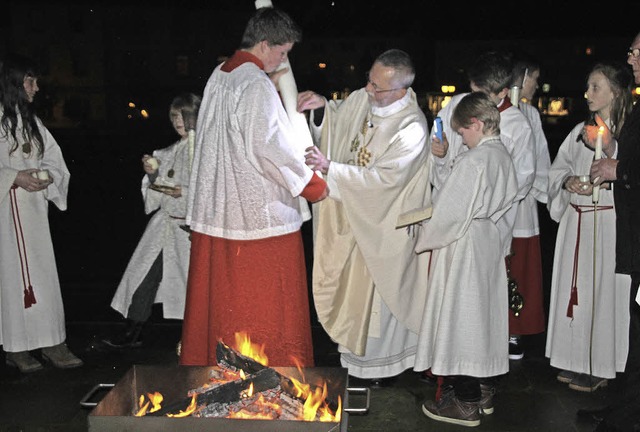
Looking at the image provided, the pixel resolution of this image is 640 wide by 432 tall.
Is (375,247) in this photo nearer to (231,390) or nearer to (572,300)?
(572,300)

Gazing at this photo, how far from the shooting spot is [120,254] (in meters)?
11.7

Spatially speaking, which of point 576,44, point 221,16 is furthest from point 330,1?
point 576,44

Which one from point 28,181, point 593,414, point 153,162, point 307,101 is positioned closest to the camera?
point 593,414

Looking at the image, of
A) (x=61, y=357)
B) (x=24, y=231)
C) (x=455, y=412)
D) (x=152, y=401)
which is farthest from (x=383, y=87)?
(x=61, y=357)

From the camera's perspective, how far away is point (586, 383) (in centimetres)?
540

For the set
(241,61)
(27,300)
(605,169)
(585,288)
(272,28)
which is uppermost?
(272,28)

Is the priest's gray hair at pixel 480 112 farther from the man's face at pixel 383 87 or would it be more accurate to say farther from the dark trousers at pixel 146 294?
the dark trousers at pixel 146 294

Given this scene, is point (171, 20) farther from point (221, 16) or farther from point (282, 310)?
point (282, 310)

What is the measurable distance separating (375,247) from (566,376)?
5.46 ft

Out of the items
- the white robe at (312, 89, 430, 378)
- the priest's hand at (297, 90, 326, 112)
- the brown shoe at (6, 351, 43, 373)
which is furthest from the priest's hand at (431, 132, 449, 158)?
the brown shoe at (6, 351, 43, 373)

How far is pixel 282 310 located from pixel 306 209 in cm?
62

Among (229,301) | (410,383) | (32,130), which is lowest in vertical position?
(410,383)

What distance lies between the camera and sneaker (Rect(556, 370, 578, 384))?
5.54 m

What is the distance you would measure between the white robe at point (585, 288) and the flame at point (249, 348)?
2.18m
